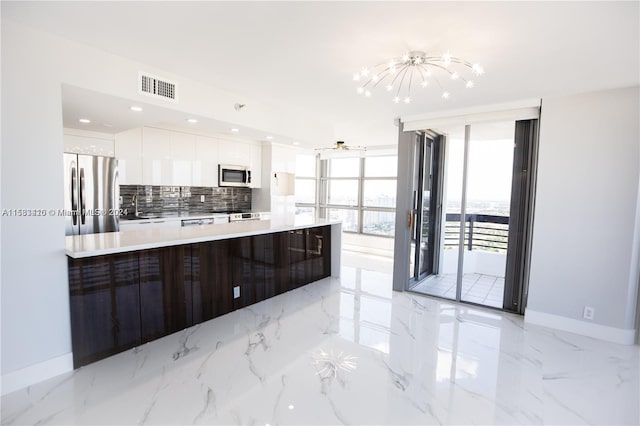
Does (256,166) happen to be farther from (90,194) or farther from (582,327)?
(582,327)

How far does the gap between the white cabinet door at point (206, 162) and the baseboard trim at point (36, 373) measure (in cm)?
338

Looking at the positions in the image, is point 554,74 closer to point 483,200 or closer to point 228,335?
point 483,200

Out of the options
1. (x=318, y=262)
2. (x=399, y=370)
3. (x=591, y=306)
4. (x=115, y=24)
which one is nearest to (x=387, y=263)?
(x=318, y=262)

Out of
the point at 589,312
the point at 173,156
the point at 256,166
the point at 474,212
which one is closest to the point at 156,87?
the point at 173,156

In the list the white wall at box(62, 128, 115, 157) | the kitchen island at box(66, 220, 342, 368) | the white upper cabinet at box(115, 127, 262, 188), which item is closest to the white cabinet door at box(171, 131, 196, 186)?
the white upper cabinet at box(115, 127, 262, 188)

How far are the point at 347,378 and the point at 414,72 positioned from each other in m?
2.44

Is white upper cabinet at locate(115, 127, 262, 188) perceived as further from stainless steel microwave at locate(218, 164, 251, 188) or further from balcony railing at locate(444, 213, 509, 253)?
balcony railing at locate(444, 213, 509, 253)

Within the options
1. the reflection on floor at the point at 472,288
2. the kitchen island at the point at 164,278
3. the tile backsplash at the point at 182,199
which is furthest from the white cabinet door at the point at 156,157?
the reflection on floor at the point at 472,288

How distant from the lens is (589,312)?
10.2ft

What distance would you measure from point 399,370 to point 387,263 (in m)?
3.55

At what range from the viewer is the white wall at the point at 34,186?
202 cm

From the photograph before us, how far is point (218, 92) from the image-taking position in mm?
3252

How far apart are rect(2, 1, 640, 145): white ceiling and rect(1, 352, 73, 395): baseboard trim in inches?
86.8

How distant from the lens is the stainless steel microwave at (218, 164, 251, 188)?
5.59 meters
